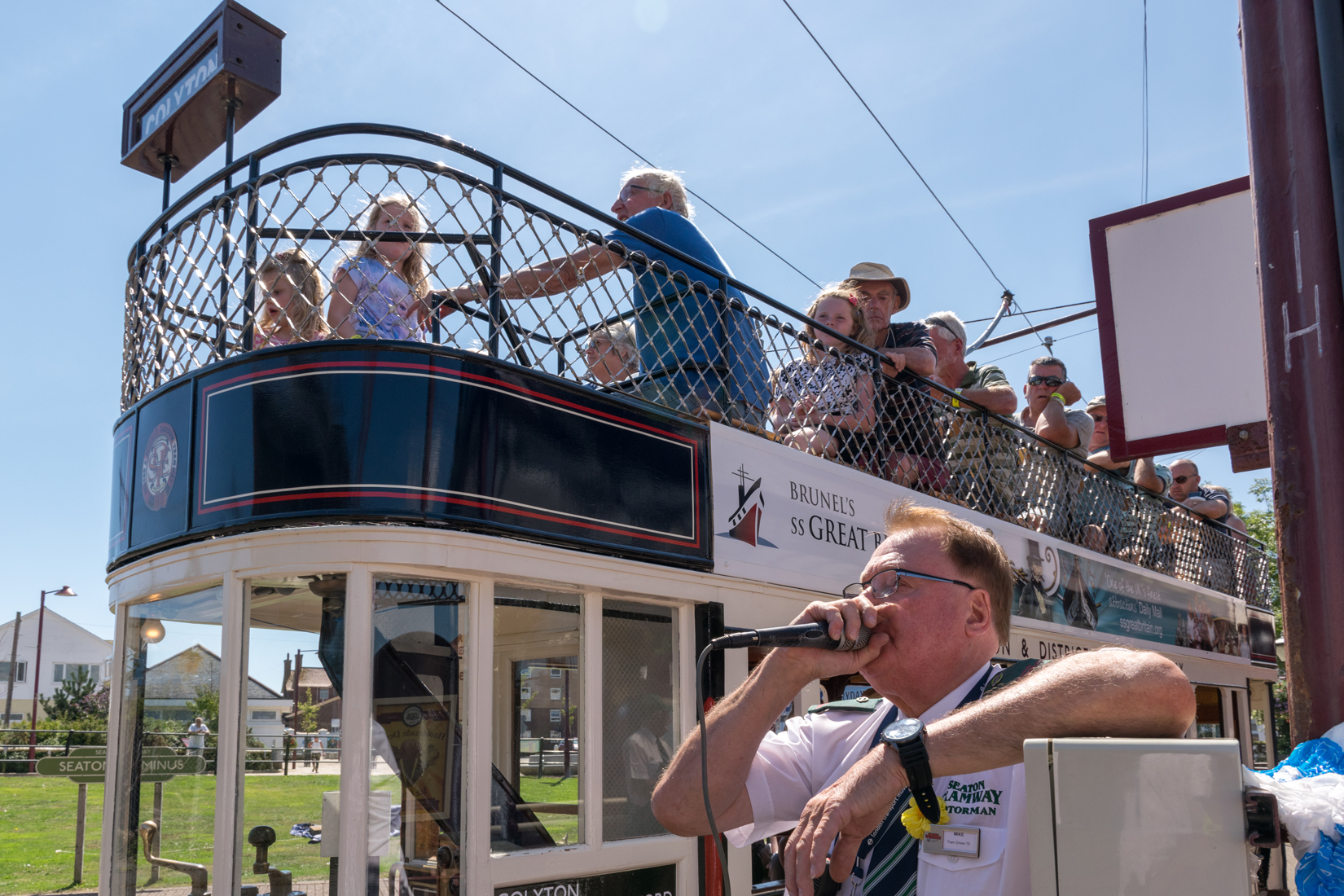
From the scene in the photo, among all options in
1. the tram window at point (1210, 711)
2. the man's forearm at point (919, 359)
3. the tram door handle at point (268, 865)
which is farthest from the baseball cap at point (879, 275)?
the tram window at point (1210, 711)

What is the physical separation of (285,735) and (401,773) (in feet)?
1.46

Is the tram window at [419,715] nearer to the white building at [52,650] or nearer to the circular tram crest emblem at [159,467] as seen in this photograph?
the circular tram crest emblem at [159,467]

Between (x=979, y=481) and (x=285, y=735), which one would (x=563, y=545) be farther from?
(x=979, y=481)

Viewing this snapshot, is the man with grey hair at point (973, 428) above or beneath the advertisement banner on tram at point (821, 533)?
above

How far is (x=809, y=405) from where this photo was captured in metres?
5.57

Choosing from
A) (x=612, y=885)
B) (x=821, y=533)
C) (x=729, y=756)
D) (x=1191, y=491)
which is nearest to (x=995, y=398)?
(x=821, y=533)

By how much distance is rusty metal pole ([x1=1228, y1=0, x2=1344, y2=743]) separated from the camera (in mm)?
2156

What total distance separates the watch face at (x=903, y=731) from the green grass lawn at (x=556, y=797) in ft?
8.10

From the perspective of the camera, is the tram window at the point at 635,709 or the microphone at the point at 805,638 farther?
the tram window at the point at 635,709

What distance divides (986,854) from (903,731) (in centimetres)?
31

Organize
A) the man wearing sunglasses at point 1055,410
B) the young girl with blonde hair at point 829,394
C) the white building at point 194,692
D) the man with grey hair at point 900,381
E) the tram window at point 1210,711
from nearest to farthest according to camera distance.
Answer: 1. the white building at point 194,692
2. the young girl with blonde hair at point 829,394
3. the man with grey hair at point 900,381
4. the man wearing sunglasses at point 1055,410
5. the tram window at point 1210,711

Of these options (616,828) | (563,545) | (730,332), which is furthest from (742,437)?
(616,828)

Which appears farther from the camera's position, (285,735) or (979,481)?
(979,481)

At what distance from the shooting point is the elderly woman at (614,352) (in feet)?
14.4
